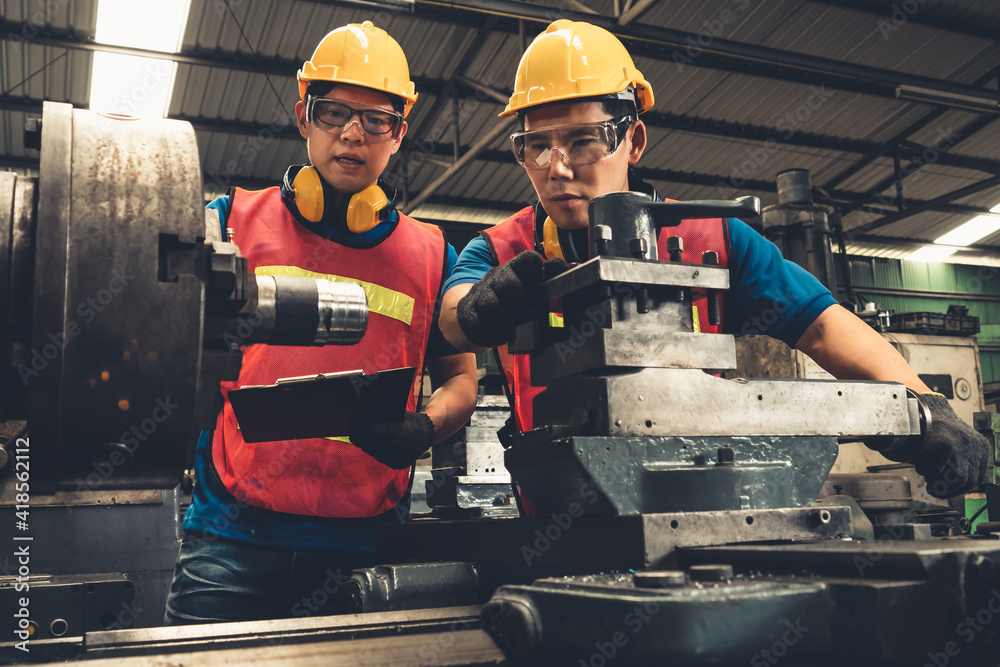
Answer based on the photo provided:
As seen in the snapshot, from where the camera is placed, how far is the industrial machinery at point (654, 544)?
70 centimetres

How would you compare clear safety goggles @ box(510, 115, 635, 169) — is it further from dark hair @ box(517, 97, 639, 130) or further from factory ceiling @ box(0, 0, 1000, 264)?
A: factory ceiling @ box(0, 0, 1000, 264)

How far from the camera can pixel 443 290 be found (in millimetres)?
1792

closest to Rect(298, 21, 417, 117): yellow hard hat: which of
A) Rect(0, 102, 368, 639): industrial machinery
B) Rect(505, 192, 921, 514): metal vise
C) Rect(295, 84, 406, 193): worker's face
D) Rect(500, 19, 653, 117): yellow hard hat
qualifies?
Rect(295, 84, 406, 193): worker's face

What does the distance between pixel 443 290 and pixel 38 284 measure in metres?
1.15

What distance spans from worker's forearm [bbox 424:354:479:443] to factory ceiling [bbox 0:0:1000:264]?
3.87 meters

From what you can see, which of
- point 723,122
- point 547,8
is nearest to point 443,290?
point 547,8

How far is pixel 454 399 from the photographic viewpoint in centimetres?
173

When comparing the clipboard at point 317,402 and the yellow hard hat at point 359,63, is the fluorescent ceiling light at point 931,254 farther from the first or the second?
the clipboard at point 317,402

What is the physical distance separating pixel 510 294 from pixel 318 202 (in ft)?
2.46

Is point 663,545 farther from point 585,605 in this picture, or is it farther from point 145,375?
point 145,375

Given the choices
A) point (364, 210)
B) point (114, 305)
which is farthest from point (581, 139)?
point (114, 305)

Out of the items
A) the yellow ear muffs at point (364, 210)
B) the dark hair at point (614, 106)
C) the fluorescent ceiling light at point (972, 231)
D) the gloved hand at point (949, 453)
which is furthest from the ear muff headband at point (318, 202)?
the fluorescent ceiling light at point (972, 231)

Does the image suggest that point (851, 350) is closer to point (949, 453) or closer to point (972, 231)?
point (949, 453)

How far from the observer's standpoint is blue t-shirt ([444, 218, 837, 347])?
148 cm
